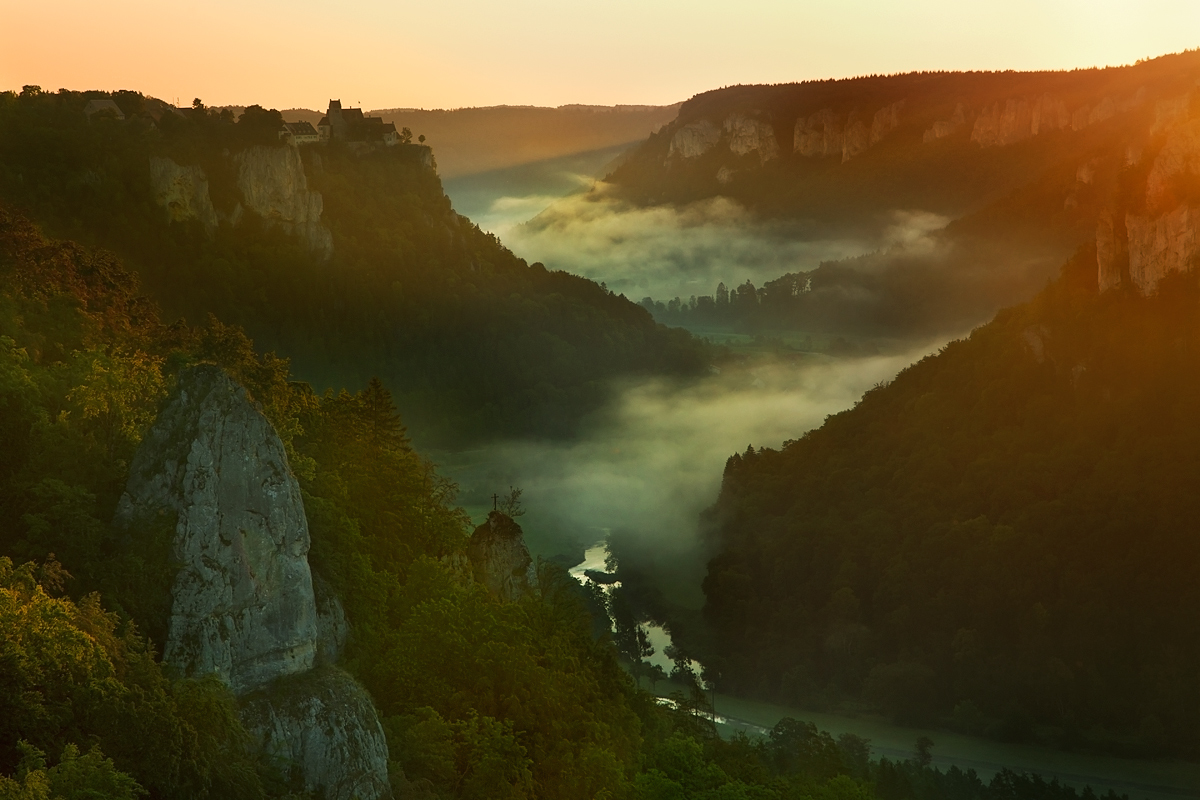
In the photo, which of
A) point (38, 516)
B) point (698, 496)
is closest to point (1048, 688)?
point (698, 496)

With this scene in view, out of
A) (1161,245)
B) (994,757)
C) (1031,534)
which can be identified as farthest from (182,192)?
(994,757)

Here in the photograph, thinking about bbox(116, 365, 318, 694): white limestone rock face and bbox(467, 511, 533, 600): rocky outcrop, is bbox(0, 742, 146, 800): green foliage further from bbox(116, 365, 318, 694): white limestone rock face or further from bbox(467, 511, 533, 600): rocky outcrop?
bbox(467, 511, 533, 600): rocky outcrop

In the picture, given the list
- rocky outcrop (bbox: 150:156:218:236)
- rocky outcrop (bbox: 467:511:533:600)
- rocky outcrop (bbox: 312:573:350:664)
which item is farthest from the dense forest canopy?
rocky outcrop (bbox: 150:156:218:236)

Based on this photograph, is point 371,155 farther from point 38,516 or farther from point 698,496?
point 38,516

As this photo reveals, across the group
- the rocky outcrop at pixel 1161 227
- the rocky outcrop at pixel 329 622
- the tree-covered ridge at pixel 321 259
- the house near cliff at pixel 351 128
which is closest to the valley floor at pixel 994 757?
the rocky outcrop at pixel 1161 227

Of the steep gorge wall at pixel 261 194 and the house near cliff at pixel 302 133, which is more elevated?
the house near cliff at pixel 302 133

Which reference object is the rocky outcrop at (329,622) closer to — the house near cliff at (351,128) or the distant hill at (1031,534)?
the distant hill at (1031,534)

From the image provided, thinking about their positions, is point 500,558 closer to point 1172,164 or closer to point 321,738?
point 321,738
